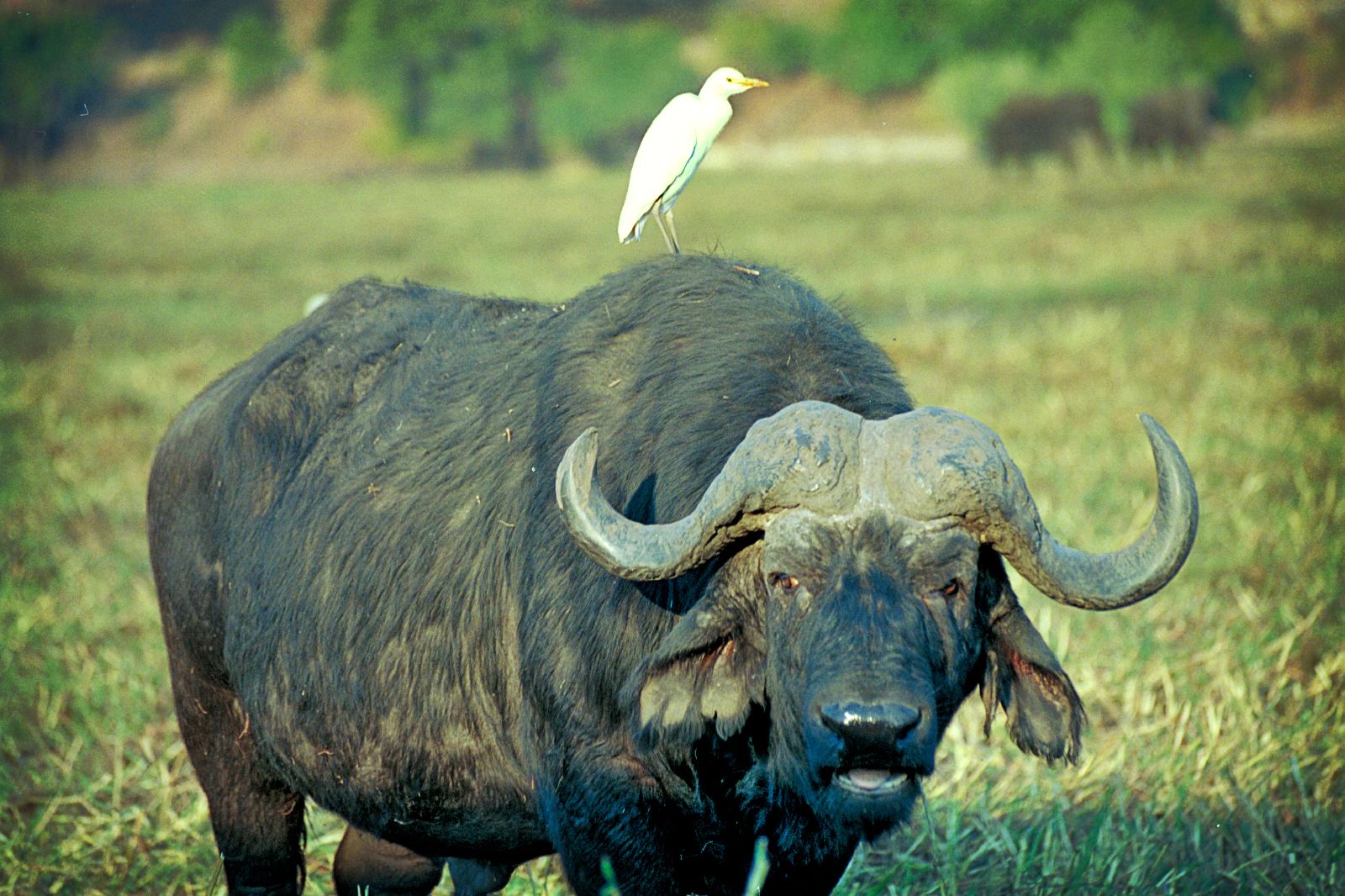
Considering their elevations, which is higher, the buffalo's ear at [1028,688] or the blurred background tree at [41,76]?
the buffalo's ear at [1028,688]

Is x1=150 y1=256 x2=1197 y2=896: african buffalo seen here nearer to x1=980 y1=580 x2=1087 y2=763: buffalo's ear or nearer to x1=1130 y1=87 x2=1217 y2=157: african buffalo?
x1=980 y1=580 x2=1087 y2=763: buffalo's ear

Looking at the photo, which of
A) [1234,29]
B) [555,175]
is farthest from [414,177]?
[1234,29]

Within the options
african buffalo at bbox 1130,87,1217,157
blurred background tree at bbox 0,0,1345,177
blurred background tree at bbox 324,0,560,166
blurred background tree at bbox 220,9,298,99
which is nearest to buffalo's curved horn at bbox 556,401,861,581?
blurred background tree at bbox 0,0,1345,177

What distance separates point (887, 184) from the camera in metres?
26.4

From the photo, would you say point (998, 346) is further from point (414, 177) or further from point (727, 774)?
point (414, 177)

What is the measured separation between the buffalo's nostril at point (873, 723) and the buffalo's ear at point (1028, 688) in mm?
537

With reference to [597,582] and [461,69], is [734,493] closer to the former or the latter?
[597,582]

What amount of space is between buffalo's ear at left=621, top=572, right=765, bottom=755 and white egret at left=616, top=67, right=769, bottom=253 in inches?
51.5

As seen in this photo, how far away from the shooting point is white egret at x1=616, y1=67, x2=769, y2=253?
4094 mm

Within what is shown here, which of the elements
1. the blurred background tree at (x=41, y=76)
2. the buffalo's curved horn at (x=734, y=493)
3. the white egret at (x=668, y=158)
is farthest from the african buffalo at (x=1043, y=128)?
the buffalo's curved horn at (x=734, y=493)

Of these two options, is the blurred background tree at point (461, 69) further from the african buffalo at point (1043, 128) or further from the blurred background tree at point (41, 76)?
the african buffalo at point (1043, 128)

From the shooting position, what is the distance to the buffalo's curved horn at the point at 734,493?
278 cm

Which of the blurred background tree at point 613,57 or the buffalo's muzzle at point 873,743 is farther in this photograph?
the blurred background tree at point 613,57

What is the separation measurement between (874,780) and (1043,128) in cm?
2650
